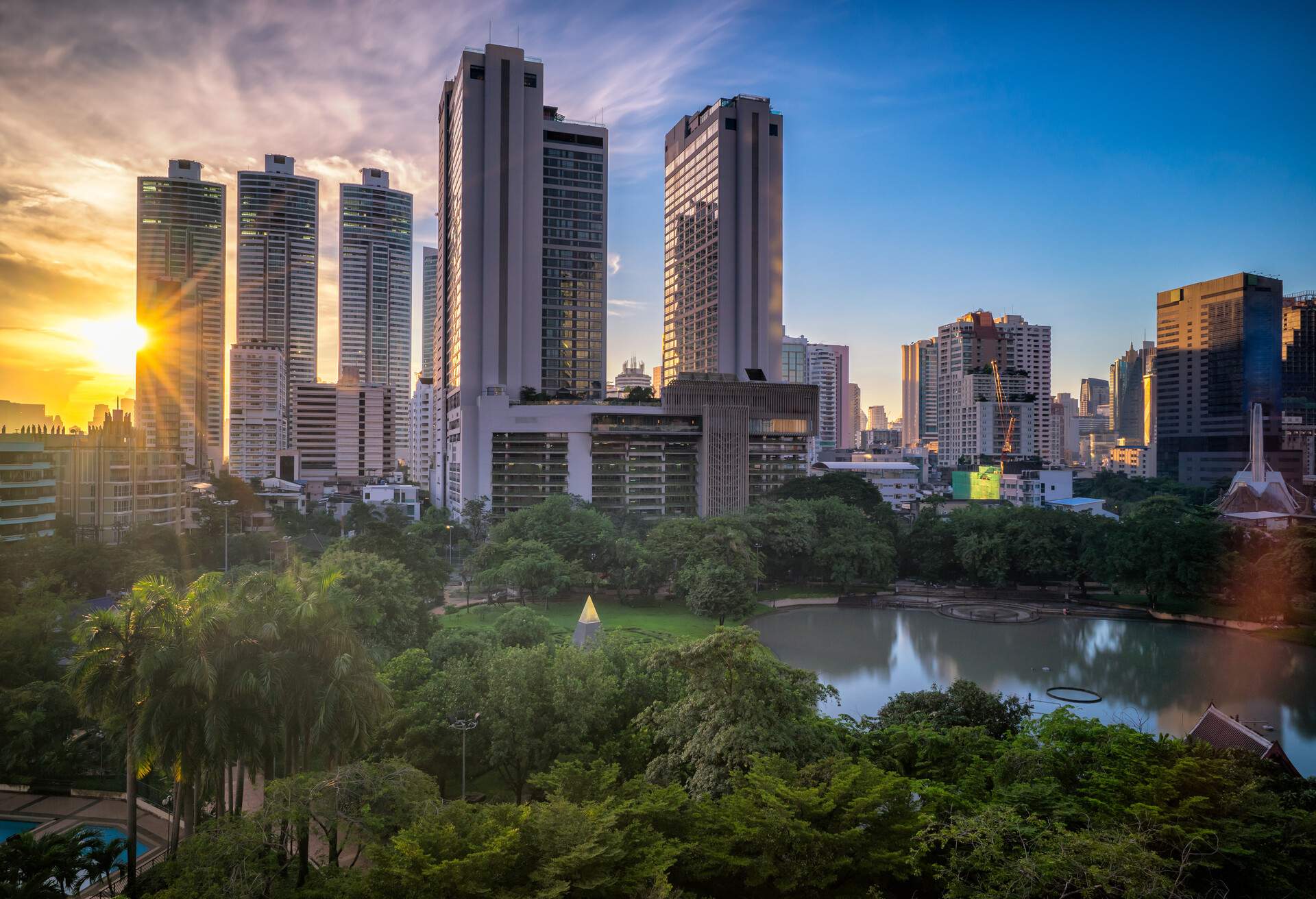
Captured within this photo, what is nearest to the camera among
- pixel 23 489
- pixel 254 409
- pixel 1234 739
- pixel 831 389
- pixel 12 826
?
pixel 12 826

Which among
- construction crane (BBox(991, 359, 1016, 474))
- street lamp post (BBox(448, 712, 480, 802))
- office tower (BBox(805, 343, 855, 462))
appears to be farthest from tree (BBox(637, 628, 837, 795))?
office tower (BBox(805, 343, 855, 462))

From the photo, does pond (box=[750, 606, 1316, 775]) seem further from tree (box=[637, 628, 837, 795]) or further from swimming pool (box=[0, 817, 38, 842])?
swimming pool (box=[0, 817, 38, 842])

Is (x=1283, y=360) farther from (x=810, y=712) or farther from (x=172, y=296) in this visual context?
(x=172, y=296)

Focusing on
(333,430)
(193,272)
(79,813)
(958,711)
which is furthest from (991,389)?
(193,272)

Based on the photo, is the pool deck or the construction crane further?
the construction crane

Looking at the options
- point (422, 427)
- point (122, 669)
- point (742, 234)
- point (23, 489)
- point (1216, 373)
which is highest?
point (742, 234)

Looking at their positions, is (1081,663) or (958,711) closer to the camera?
(958,711)

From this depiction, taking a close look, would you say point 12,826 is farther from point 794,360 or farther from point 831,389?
point 831,389
